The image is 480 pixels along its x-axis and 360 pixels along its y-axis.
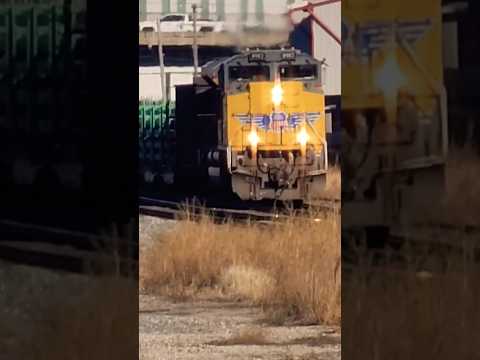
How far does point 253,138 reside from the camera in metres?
27.9

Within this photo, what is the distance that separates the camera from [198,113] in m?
32.6

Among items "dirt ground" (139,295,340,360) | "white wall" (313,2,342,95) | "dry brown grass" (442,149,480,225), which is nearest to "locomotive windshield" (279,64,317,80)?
"dirt ground" (139,295,340,360)

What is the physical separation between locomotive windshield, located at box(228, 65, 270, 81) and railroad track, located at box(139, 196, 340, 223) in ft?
10.1

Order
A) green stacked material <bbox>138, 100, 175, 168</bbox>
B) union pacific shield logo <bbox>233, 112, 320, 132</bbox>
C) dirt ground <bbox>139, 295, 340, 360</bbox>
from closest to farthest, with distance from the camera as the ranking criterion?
dirt ground <bbox>139, 295, 340, 360</bbox> → union pacific shield logo <bbox>233, 112, 320, 132</bbox> → green stacked material <bbox>138, 100, 175, 168</bbox>

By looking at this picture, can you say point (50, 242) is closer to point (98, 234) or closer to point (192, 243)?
point (98, 234)

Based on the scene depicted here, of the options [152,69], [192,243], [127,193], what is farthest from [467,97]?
[152,69]

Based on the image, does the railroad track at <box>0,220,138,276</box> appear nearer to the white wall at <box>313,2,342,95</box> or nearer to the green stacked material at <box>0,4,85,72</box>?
the green stacked material at <box>0,4,85,72</box>

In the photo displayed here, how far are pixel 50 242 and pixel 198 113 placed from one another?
1006 inches

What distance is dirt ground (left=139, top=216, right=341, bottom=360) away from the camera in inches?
519

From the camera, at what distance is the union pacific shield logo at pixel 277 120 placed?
27984mm

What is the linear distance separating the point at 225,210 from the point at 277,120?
2.54 m

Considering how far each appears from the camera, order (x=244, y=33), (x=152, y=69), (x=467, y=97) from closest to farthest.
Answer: (x=467, y=97)
(x=244, y=33)
(x=152, y=69)

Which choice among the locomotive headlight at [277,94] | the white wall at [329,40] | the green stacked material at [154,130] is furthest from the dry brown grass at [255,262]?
the white wall at [329,40]

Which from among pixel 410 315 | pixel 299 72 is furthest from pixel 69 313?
pixel 299 72
